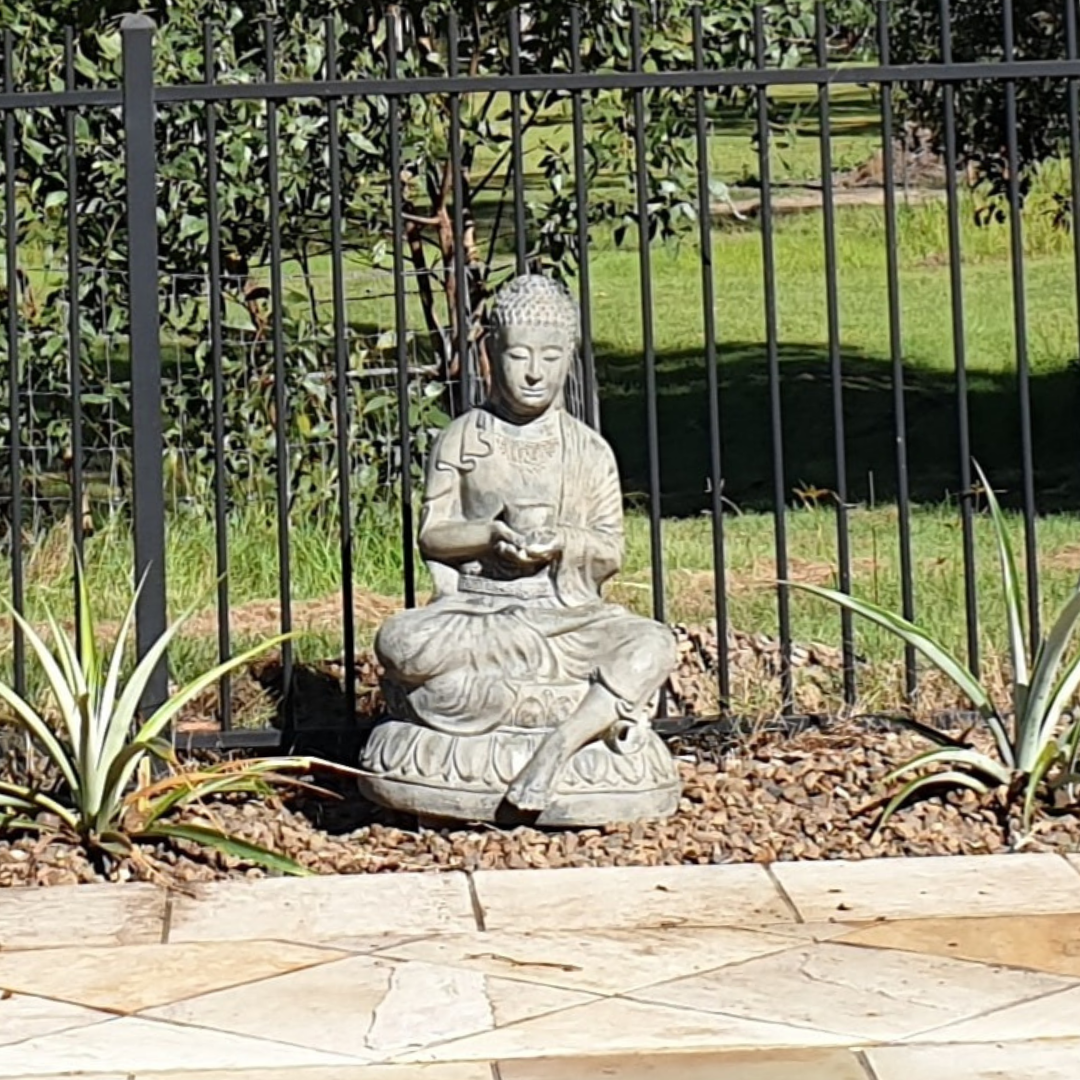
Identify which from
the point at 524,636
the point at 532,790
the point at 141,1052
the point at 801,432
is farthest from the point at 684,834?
the point at 801,432

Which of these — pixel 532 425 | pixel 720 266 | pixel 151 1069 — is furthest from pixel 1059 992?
pixel 720 266

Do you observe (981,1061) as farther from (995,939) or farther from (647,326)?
(647,326)

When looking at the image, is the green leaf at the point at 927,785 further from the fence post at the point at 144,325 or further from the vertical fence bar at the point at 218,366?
the fence post at the point at 144,325

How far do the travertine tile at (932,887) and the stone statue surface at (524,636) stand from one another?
0.64m

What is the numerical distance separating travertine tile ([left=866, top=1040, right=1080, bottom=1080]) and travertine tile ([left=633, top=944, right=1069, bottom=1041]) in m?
0.13

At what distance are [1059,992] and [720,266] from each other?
17027 mm

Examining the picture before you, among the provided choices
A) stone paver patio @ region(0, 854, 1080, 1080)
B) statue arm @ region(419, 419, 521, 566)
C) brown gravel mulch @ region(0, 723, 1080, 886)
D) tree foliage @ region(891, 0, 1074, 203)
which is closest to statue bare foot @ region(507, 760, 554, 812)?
brown gravel mulch @ region(0, 723, 1080, 886)

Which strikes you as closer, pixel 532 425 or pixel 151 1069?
pixel 151 1069

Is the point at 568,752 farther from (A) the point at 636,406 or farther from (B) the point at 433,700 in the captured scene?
(A) the point at 636,406

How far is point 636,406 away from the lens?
16.6 metres

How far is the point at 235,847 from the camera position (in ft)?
A: 20.1

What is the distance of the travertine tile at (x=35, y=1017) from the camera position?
4707 millimetres

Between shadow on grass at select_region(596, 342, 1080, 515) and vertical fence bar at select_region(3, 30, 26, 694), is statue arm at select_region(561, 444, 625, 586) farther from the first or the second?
shadow on grass at select_region(596, 342, 1080, 515)

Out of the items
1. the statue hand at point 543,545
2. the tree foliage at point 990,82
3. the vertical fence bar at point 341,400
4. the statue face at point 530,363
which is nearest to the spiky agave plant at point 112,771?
the vertical fence bar at point 341,400
